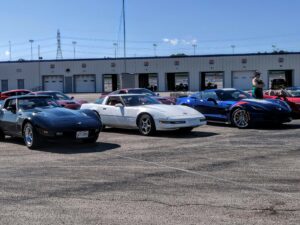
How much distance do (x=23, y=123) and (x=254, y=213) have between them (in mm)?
7261

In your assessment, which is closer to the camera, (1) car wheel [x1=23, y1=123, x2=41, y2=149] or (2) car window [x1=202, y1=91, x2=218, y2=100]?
(1) car wheel [x1=23, y1=123, x2=41, y2=149]

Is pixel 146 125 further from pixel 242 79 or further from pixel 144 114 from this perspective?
pixel 242 79

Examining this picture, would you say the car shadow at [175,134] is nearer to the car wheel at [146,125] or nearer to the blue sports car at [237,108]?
the car wheel at [146,125]

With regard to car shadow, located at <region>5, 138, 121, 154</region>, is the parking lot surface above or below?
below

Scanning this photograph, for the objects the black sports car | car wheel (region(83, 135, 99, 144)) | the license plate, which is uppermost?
the black sports car

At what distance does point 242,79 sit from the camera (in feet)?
205

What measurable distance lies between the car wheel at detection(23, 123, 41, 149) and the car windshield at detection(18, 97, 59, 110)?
→ 742 mm

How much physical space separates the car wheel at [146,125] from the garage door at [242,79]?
1991 inches

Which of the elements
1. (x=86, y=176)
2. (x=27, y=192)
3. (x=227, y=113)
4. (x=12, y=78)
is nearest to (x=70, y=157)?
(x=86, y=176)

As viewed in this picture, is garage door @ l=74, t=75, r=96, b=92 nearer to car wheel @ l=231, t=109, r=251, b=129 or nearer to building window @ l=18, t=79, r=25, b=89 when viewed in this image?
building window @ l=18, t=79, r=25, b=89

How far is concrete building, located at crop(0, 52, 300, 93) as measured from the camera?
6175 centimetres

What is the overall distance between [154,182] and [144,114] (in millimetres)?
6111

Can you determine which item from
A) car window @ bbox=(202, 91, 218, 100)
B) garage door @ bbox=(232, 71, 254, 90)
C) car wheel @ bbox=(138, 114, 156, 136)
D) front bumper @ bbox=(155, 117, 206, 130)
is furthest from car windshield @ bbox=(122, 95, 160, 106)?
garage door @ bbox=(232, 71, 254, 90)

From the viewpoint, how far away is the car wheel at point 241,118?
561 inches
